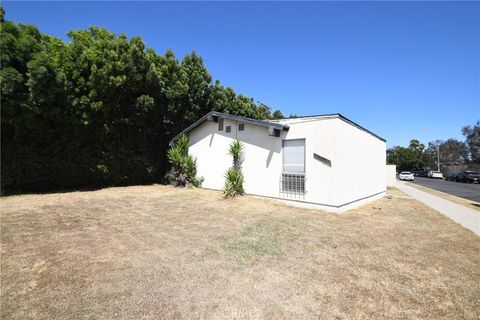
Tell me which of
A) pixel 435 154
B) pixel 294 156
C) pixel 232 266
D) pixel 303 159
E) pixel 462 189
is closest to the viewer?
pixel 232 266

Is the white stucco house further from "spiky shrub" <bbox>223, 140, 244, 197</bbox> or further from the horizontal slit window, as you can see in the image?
"spiky shrub" <bbox>223, 140, 244, 197</bbox>

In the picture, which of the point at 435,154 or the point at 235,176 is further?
the point at 435,154

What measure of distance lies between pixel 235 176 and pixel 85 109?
761cm

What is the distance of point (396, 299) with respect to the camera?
10.8ft

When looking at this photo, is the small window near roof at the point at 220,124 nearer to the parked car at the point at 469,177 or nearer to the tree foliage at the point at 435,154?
the parked car at the point at 469,177

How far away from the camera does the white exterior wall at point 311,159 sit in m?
8.39

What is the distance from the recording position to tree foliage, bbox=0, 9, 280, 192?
9.18 meters

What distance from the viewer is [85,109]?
11.2m

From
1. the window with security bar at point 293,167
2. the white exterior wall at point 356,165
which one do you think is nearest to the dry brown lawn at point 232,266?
the white exterior wall at point 356,165

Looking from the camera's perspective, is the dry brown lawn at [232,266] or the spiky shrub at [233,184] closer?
the dry brown lawn at [232,266]

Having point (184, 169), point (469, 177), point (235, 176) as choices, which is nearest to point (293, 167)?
point (235, 176)

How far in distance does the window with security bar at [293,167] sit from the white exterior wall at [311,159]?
0.60 ft

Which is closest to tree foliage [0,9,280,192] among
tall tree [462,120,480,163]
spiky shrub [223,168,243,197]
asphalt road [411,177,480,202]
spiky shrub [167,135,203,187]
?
spiky shrub [167,135,203,187]

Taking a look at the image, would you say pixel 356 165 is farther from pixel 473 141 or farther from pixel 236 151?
pixel 473 141
